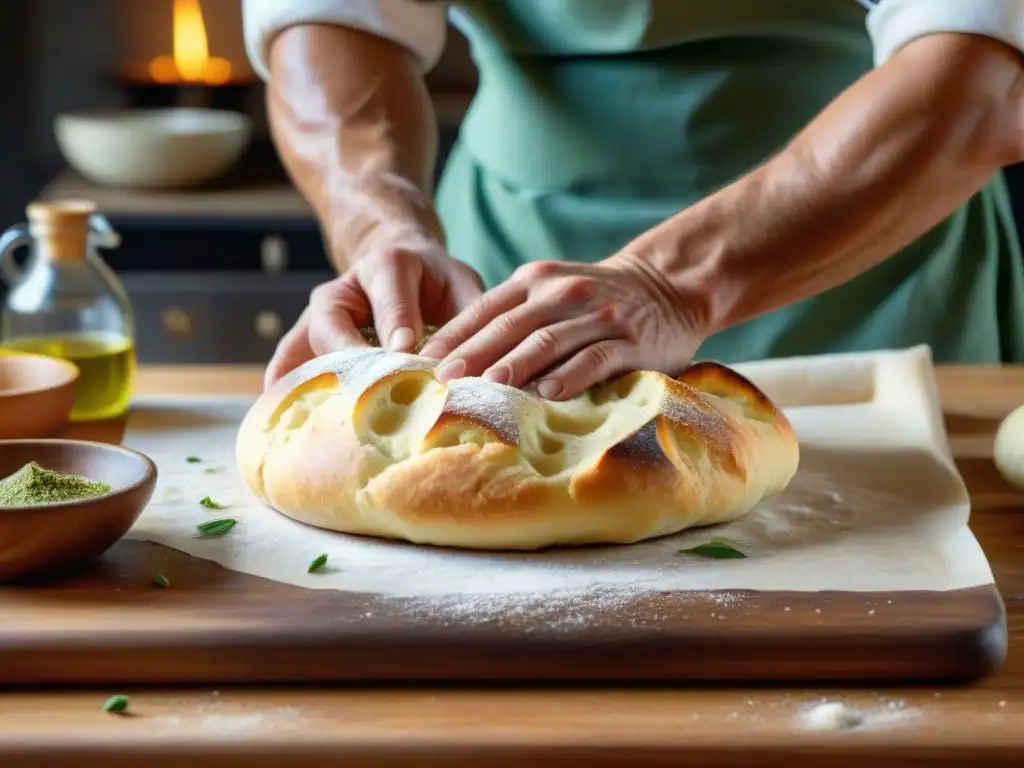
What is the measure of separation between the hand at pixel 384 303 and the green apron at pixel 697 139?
0.42 m

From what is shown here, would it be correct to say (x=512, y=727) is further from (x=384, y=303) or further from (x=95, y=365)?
(x=95, y=365)

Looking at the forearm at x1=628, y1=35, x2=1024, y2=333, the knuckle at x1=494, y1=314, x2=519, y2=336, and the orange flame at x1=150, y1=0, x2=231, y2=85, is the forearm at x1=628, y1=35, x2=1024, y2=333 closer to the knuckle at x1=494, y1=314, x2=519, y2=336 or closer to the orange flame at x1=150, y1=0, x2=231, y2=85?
the knuckle at x1=494, y1=314, x2=519, y2=336

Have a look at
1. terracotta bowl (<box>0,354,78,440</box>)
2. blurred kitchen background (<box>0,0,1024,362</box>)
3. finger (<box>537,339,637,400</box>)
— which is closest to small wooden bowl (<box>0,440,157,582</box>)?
terracotta bowl (<box>0,354,78,440</box>)

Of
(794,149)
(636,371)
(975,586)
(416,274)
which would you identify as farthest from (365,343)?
→ (975,586)

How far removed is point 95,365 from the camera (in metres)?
1.40

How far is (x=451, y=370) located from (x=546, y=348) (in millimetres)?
86

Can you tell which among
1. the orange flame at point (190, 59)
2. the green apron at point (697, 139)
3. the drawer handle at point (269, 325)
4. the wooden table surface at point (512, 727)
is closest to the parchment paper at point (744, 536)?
A: the wooden table surface at point (512, 727)

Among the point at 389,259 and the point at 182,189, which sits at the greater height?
the point at 389,259

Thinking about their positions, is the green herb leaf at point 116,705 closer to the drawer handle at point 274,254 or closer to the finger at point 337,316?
the finger at point 337,316

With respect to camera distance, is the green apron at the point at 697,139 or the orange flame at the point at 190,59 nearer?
the green apron at the point at 697,139

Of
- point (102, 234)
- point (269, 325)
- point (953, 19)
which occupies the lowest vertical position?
point (269, 325)

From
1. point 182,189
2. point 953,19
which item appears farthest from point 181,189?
point 953,19

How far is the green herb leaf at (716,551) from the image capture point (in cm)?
102

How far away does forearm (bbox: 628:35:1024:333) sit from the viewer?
4.44 ft
